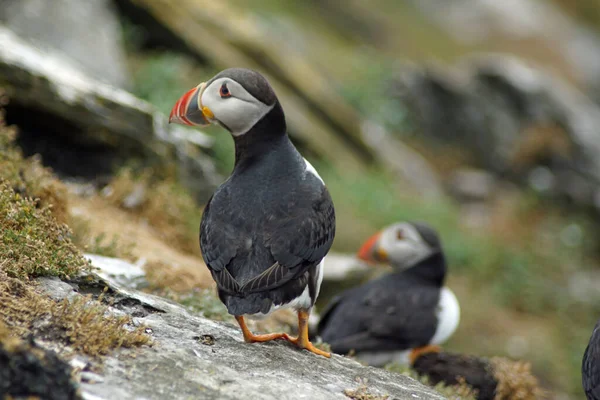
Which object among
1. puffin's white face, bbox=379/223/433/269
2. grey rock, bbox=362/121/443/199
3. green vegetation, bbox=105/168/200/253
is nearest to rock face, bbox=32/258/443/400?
green vegetation, bbox=105/168/200/253

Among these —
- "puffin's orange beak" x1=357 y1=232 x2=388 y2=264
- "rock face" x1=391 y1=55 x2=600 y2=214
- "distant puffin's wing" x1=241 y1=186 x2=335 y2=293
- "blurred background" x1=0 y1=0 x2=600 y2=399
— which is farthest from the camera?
"rock face" x1=391 y1=55 x2=600 y2=214

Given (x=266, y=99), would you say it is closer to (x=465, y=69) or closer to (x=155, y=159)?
(x=155, y=159)

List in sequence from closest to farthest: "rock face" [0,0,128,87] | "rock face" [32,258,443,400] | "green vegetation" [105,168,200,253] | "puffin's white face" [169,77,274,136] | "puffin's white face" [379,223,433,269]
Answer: "rock face" [32,258,443,400]
"puffin's white face" [169,77,274,136]
"green vegetation" [105,168,200,253]
"puffin's white face" [379,223,433,269]
"rock face" [0,0,128,87]

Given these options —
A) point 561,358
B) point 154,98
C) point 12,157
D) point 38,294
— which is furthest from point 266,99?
point 561,358

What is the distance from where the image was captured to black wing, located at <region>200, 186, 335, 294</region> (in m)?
4.24

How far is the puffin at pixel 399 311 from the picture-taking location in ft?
21.9

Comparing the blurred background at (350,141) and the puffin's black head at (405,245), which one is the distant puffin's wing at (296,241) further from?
the puffin's black head at (405,245)

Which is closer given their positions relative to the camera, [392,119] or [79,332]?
[79,332]

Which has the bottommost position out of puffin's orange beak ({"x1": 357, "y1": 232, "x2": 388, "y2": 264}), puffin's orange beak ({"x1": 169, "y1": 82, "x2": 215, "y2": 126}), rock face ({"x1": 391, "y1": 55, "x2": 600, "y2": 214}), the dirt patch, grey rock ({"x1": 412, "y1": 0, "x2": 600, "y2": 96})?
the dirt patch

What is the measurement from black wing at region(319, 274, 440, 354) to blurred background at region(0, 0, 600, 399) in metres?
1.33

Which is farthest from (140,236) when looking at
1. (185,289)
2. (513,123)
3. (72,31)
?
(513,123)

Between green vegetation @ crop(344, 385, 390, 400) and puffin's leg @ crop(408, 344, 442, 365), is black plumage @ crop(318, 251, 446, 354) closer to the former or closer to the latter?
puffin's leg @ crop(408, 344, 442, 365)

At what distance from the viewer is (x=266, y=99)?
15.7ft

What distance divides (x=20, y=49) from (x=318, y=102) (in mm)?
8358
